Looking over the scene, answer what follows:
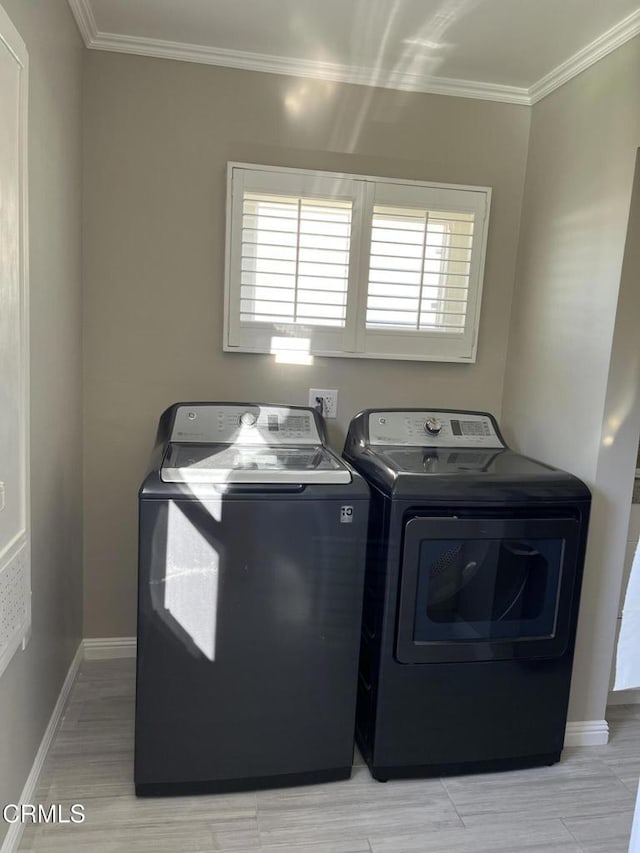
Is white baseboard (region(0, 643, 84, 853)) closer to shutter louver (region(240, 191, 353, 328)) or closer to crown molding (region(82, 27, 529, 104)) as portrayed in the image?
shutter louver (region(240, 191, 353, 328))

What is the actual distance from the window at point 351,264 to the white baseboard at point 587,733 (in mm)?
1410

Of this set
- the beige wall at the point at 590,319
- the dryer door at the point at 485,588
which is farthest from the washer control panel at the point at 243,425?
the beige wall at the point at 590,319

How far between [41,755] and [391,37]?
8.29 ft

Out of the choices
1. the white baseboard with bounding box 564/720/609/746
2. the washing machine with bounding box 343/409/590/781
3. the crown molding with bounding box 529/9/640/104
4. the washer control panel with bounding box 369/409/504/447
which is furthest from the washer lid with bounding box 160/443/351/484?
the crown molding with bounding box 529/9/640/104

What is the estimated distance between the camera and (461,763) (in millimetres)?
1951

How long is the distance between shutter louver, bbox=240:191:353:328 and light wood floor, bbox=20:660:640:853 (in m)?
1.59

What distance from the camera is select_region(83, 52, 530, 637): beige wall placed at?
7.38 feet

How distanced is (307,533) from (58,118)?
56.8 inches

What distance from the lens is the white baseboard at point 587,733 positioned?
213 cm

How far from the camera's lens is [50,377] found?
1849 millimetres

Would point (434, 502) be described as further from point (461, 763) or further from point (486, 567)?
point (461, 763)

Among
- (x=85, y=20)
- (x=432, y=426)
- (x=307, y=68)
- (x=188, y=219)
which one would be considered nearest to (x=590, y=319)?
(x=432, y=426)

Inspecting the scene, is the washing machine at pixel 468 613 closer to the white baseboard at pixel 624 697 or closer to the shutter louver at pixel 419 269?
the white baseboard at pixel 624 697

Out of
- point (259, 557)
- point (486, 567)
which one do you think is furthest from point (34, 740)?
point (486, 567)
